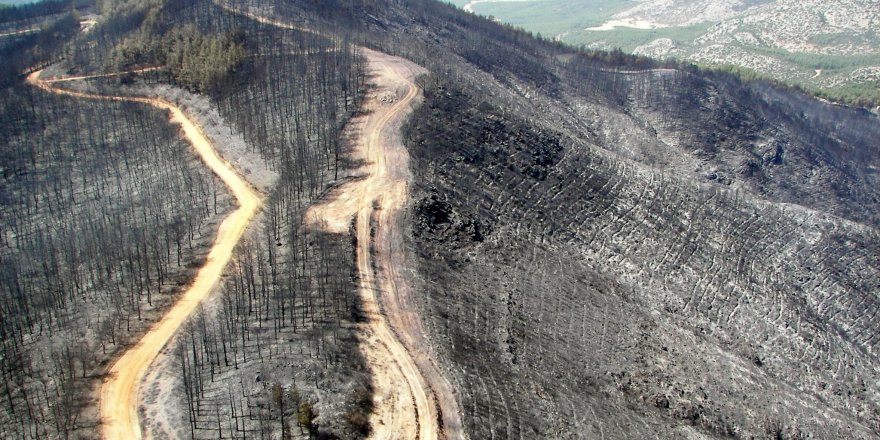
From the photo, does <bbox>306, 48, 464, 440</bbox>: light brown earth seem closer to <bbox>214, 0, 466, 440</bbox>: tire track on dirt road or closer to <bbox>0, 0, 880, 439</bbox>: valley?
<bbox>214, 0, 466, 440</bbox>: tire track on dirt road

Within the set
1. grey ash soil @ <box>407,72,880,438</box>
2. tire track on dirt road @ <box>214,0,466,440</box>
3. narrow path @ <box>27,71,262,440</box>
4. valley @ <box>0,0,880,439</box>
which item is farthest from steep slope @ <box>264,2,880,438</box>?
narrow path @ <box>27,71,262,440</box>

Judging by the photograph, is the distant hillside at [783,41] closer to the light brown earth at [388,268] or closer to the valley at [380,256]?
the valley at [380,256]

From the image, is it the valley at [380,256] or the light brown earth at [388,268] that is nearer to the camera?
the light brown earth at [388,268]

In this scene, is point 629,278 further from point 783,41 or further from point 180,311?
point 783,41

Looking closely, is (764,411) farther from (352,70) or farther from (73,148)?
(73,148)

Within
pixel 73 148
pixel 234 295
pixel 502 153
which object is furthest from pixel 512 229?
pixel 73 148

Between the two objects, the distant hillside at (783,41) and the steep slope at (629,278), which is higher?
the distant hillside at (783,41)

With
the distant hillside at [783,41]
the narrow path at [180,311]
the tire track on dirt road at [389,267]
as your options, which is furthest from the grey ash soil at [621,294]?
the distant hillside at [783,41]
